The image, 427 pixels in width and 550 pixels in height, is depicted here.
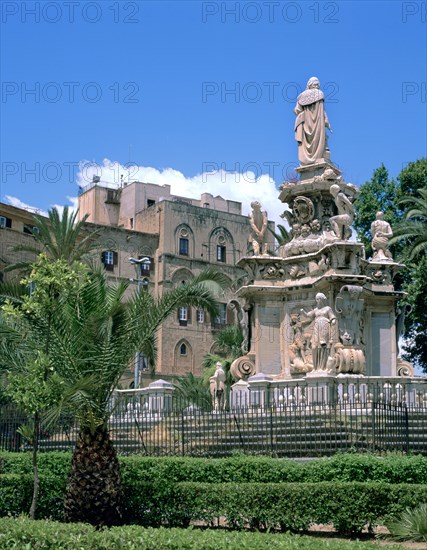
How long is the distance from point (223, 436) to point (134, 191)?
50108mm

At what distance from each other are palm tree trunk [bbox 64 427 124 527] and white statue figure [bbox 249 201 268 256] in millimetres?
13819

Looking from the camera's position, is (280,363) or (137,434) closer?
(137,434)

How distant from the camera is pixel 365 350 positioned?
25734mm

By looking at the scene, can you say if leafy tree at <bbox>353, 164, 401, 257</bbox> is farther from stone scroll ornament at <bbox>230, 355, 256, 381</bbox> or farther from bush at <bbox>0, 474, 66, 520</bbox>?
bush at <bbox>0, 474, 66, 520</bbox>

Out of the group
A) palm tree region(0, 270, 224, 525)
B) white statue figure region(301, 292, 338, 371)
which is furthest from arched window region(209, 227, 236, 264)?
palm tree region(0, 270, 224, 525)

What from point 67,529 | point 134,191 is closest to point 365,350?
→ point 67,529

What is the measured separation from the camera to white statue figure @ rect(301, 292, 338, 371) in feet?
75.9

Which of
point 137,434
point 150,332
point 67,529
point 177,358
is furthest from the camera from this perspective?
point 177,358

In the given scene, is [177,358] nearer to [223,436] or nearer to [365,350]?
[365,350]

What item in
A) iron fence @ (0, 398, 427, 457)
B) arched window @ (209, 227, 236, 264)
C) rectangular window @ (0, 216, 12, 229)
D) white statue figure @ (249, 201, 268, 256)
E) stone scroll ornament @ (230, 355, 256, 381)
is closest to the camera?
iron fence @ (0, 398, 427, 457)

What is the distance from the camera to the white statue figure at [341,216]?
25344mm

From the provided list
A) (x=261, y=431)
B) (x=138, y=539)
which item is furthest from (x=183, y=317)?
(x=138, y=539)

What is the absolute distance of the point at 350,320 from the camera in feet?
81.9

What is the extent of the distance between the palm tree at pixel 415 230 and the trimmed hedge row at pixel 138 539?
92.7 feet
